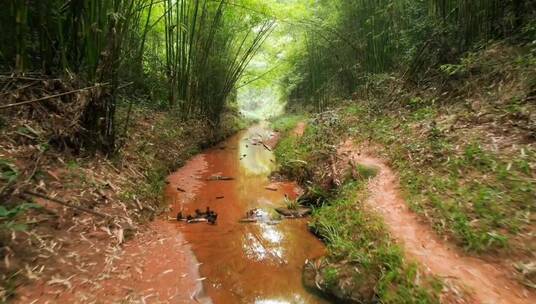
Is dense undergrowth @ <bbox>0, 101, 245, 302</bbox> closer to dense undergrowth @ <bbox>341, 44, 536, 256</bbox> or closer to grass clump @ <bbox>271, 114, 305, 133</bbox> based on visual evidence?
dense undergrowth @ <bbox>341, 44, 536, 256</bbox>

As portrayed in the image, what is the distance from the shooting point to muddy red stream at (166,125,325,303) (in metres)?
2.43

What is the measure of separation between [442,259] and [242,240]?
176cm

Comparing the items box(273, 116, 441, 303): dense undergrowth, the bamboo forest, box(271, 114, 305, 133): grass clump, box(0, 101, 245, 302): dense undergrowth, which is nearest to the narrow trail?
the bamboo forest

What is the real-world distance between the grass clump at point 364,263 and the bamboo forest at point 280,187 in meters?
0.01

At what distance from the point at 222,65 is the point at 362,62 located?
11.5ft

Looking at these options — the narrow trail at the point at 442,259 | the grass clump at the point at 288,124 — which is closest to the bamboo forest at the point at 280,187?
the narrow trail at the point at 442,259

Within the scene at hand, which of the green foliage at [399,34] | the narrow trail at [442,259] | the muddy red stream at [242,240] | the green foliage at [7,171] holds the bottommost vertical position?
the muddy red stream at [242,240]

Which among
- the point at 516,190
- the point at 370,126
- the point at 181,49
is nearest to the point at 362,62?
the point at 370,126

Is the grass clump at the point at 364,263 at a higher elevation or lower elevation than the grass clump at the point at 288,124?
lower

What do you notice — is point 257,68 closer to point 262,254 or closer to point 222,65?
point 222,65

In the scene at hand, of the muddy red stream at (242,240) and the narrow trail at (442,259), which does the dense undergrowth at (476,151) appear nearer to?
the narrow trail at (442,259)

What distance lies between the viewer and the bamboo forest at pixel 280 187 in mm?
2184

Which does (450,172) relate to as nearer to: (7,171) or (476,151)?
(476,151)

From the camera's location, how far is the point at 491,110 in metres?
3.73
